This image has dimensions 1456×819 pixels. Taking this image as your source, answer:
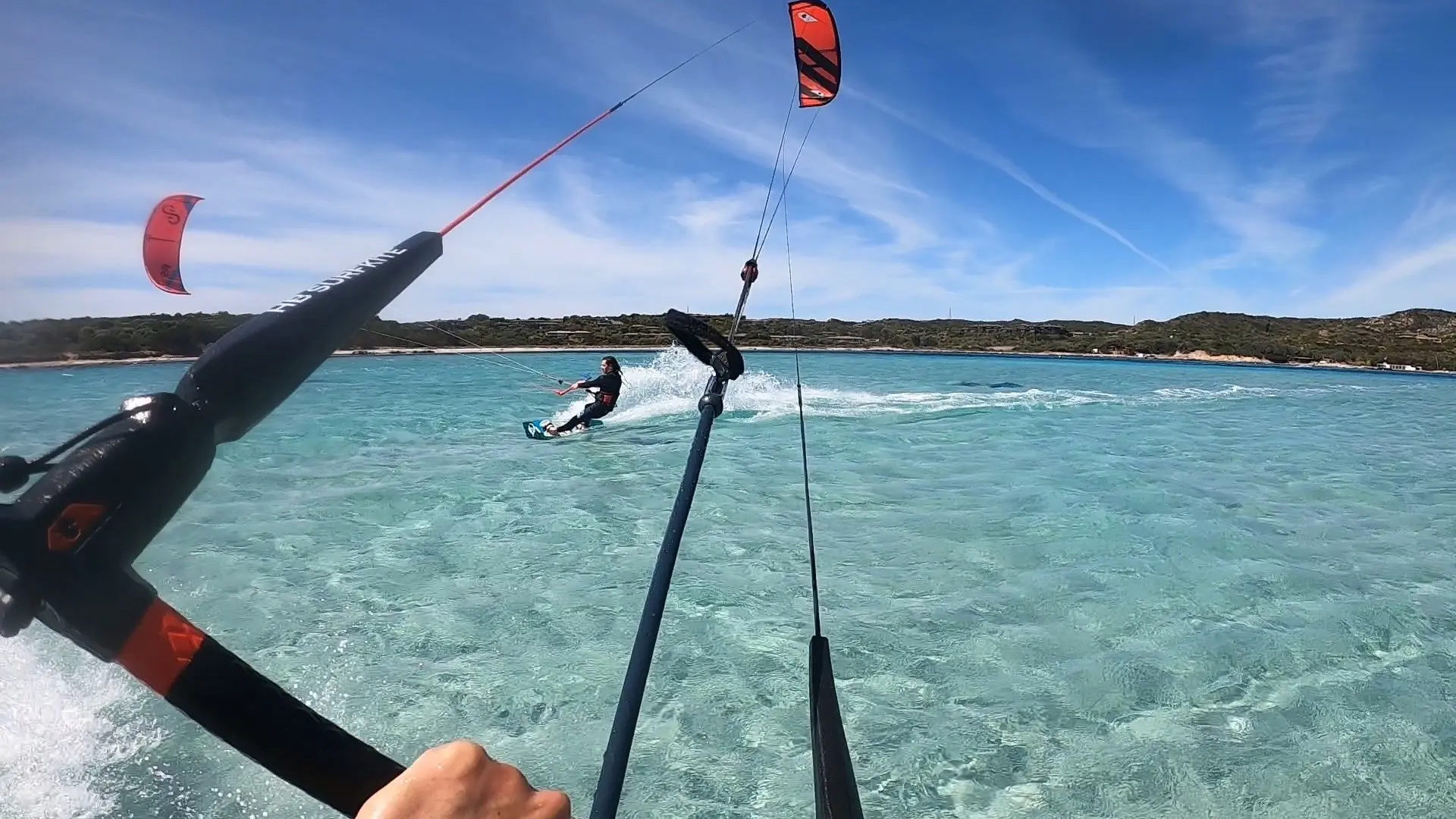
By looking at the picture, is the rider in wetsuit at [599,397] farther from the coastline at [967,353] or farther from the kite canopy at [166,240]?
the coastline at [967,353]

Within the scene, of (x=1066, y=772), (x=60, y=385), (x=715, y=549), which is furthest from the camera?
(x=60, y=385)

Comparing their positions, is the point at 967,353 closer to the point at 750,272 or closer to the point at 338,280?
the point at 750,272

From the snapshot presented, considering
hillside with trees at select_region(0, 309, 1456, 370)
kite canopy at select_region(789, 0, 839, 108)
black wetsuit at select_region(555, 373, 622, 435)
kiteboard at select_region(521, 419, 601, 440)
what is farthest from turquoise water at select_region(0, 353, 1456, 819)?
hillside with trees at select_region(0, 309, 1456, 370)

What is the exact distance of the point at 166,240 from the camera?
1014 centimetres

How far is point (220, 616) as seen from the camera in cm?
546

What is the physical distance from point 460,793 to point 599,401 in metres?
14.3

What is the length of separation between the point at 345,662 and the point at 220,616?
144 centimetres

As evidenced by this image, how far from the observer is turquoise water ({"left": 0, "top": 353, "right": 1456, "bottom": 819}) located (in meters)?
3.67

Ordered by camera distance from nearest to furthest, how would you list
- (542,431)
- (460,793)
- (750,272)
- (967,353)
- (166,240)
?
1. (460,793)
2. (750,272)
3. (166,240)
4. (542,431)
5. (967,353)

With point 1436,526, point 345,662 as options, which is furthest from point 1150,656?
point 1436,526

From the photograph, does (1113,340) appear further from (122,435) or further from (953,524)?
(122,435)

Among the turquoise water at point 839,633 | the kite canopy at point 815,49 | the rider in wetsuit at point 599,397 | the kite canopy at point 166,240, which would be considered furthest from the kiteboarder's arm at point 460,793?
the rider in wetsuit at point 599,397

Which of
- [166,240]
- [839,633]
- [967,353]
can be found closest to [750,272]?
[839,633]

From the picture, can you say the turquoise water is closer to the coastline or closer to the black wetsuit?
the black wetsuit
